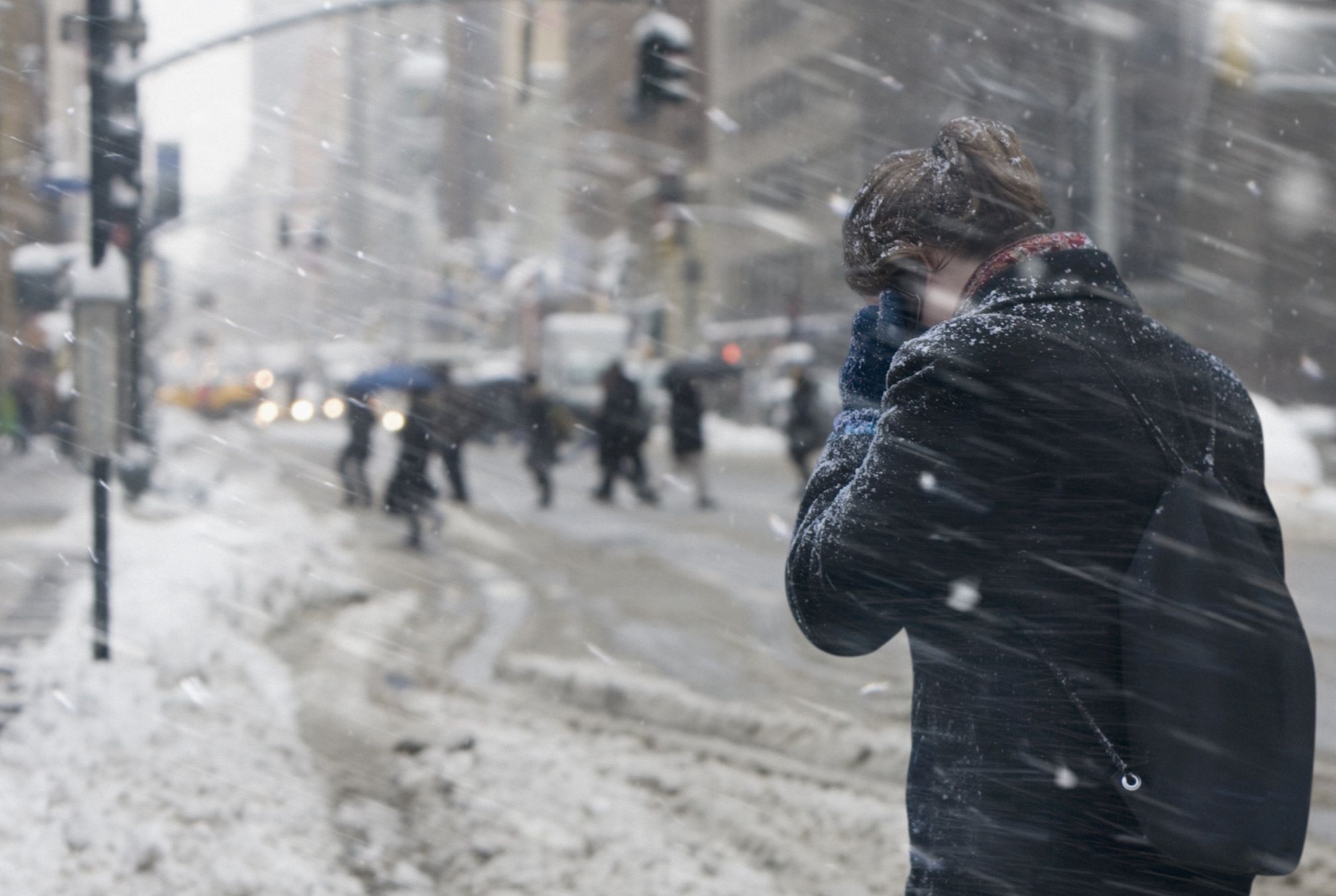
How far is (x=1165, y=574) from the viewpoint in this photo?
1.49 meters

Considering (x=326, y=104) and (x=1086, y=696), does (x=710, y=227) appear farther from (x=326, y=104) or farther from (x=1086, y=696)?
(x=326, y=104)

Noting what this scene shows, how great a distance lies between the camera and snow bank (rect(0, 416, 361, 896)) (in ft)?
13.7

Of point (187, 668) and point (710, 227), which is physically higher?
point (187, 668)

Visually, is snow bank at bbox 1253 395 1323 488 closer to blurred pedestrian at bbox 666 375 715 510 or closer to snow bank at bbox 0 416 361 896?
blurred pedestrian at bbox 666 375 715 510

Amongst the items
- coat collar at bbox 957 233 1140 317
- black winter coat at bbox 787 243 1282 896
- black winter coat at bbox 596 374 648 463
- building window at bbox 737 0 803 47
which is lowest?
building window at bbox 737 0 803 47

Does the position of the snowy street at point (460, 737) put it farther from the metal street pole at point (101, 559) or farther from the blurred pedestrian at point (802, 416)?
the blurred pedestrian at point (802, 416)

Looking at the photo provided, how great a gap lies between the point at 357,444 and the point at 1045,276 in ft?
50.6

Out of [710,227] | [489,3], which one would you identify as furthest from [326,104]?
[710,227]

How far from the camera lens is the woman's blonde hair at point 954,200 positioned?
165 cm

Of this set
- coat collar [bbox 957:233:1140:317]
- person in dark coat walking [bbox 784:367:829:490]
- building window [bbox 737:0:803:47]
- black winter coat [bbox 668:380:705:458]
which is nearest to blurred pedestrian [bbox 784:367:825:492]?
person in dark coat walking [bbox 784:367:829:490]

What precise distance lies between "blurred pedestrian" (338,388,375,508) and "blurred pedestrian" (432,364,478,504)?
0.84 metres

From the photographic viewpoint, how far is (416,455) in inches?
588

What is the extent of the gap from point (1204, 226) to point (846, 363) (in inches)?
1123

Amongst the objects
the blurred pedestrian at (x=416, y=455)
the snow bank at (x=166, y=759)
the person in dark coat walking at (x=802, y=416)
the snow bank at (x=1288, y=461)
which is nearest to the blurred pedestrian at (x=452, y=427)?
the blurred pedestrian at (x=416, y=455)
